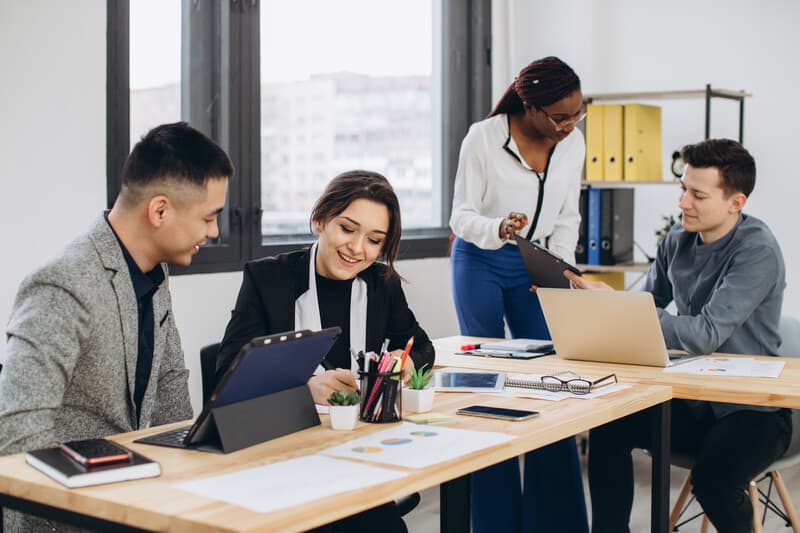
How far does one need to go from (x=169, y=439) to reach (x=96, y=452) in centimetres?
22

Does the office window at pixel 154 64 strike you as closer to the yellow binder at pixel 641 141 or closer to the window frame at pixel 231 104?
the window frame at pixel 231 104

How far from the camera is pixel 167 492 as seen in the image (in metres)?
1.32

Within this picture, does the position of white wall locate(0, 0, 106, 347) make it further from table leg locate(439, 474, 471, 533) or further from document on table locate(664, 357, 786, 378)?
document on table locate(664, 357, 786, 378)

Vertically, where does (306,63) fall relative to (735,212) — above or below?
above

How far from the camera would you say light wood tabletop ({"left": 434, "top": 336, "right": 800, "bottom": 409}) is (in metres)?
2.11

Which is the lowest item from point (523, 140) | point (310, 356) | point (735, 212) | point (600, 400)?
point (600, 400)

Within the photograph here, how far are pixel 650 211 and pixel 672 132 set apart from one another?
1.26ft

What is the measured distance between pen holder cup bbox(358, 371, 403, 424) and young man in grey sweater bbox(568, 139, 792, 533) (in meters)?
0.96

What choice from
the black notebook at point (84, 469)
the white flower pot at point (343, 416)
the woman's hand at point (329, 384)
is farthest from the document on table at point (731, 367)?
the black notebook at point (84, 469)

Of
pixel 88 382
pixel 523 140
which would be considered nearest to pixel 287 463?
pixel 88 382

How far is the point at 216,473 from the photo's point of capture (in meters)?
1.43

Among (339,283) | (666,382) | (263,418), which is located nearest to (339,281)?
(339,283)

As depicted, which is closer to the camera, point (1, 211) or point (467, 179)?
point (1, 211)

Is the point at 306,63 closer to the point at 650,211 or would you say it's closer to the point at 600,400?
the point at 650,211
